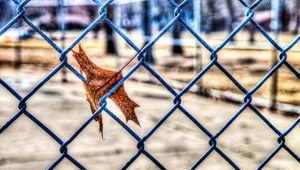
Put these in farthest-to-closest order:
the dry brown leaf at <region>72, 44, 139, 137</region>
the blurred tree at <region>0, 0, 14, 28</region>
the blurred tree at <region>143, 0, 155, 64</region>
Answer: the blurred tree at <region>143, 0, 155, 64</region>, the blurred tree at <region>0, 0, 14, 28</region>, the dry brown leaf at <region>72, 44, 139, 137</region>

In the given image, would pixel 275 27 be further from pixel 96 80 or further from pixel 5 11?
pixel 5 11

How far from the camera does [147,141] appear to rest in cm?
366

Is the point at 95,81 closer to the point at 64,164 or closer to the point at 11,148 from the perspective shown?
the point at 64,164

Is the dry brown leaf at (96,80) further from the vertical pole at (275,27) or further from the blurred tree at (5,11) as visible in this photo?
the blurred tree at (5,11)

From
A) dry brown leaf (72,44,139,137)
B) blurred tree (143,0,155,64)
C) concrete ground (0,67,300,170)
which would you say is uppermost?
blurred tree (143,0,155,64)

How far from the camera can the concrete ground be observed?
3150 mm

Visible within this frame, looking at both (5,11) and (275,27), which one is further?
(5,11)

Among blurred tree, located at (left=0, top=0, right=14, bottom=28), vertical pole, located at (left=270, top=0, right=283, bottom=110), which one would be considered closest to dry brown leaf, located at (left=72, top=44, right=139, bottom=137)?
vertical pole, located at (left=270, top=0, right=283, bottom=110)

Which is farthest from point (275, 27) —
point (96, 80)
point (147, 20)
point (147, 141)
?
point (96, 80)

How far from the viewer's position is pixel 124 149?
347 centimetres

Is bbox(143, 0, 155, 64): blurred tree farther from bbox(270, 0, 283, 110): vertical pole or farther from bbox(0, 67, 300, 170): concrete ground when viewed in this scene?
bbox(270, 0, 283, 110): vertical pole

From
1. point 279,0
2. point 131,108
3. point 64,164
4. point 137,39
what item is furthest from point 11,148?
point 137,39

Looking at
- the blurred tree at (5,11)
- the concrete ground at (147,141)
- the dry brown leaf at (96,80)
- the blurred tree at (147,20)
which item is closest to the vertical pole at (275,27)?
the concrete ground at (147,141)

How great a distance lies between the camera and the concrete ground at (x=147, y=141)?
124 inches
